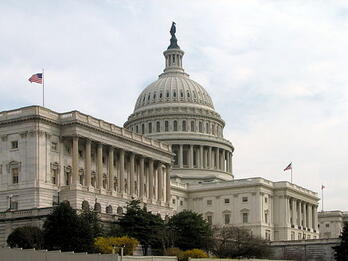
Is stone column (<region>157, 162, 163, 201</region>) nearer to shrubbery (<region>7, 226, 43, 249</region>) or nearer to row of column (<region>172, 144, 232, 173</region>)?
shrubbery (<region>7, 226, 43, 249</region>)

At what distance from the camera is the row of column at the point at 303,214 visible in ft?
583

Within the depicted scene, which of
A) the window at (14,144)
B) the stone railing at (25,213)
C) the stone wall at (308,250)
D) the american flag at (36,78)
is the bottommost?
the stone wall at (308,250)

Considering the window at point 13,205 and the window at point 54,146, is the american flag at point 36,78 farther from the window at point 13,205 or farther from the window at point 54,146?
the window at point 13,205

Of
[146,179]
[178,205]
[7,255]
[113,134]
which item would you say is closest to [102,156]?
[113,134]

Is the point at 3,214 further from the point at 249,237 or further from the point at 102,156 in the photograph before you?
the point at 249,237

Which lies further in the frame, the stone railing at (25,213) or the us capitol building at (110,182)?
the us capitol building at (110,182)

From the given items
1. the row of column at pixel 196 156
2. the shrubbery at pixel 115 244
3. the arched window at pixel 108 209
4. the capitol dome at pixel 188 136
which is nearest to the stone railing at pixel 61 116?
the arched window at pixel 108 209

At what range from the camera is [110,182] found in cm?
12588

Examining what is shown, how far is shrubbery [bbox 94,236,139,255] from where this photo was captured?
298 feet

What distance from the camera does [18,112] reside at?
11681cm

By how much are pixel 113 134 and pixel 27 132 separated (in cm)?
1699

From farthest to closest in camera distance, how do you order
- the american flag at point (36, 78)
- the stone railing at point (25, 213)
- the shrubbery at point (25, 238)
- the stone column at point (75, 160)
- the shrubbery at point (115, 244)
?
the stone column at point (75, 160) < the american flag at point (36, 78) < the stone railing at point (25, 213) < the shrubbery at point (25, 238) < the shrubbery at point (115, 244)

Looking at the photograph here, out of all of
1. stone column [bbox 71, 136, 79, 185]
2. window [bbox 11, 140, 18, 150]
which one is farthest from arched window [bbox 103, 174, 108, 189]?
window [bbox 11, 140, 18, 150]

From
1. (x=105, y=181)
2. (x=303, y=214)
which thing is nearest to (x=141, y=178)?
(x=105, y=181)
